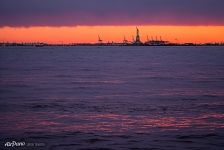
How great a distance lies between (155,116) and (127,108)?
9.97 feet

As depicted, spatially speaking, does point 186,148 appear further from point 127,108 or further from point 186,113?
point 127,108

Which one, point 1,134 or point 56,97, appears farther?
point 56,97

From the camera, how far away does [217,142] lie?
16.5m

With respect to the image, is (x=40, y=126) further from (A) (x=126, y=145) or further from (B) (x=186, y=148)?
(B) (x=186, y=148)

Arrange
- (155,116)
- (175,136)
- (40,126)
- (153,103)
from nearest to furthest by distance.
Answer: (175,136)
(40,126)
(155,116)
(153,103)

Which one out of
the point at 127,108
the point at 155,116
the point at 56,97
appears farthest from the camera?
the point at 56,97

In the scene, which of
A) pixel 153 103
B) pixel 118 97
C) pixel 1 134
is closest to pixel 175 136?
pixel 1 134

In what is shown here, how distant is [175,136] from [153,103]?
9061mm

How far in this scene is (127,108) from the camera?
24422mm

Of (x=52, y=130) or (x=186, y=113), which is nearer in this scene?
(x=52, y=130)

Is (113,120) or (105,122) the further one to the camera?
(113,120)

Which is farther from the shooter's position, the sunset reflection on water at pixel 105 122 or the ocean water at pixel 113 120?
the sunset reflection on water at pixel 105 122

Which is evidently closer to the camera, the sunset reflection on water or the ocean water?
the ocean water

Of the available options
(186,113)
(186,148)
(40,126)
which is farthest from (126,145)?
(186,113)
